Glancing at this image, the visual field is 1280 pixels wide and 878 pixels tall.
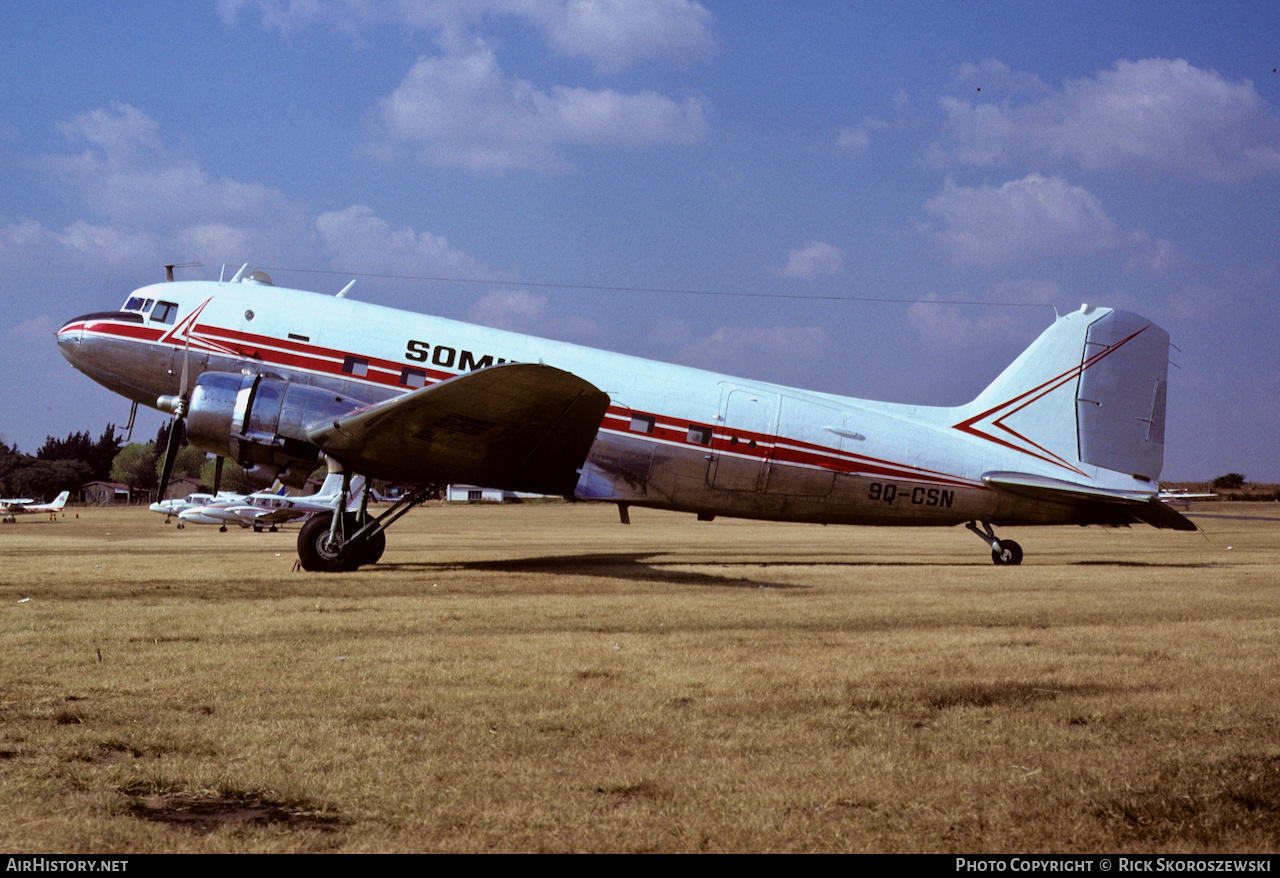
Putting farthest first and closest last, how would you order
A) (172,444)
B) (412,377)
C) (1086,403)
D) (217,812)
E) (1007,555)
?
(1007,555) → (1086,403) → (412,377) → (172,444) → (217,812)

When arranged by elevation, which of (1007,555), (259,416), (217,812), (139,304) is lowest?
(217,812)

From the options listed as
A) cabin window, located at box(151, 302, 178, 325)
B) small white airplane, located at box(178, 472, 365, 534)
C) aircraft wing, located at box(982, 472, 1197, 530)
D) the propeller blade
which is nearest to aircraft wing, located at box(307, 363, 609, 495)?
the propeller blade

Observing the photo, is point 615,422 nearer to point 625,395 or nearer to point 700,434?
point 625,395

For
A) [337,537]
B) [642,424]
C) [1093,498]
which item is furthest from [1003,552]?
[337,537]

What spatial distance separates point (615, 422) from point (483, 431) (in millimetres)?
2877

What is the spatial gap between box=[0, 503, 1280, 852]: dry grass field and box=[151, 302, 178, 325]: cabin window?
6.36 meters

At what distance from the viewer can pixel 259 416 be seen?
14828 millimetres

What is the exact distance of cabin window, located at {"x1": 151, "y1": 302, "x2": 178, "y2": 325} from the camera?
55.4 ft

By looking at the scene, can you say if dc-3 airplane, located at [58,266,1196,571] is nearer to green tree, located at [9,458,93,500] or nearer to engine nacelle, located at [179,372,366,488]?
engine nacelle, located at [179,372,366,488]

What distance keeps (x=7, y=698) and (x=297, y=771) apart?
256cm

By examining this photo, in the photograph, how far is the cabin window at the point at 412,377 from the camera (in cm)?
1631

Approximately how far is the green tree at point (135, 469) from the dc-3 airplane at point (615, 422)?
105 m

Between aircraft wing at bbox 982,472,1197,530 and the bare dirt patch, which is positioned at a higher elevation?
aircraft wing at bbox 982,472,1197,530
